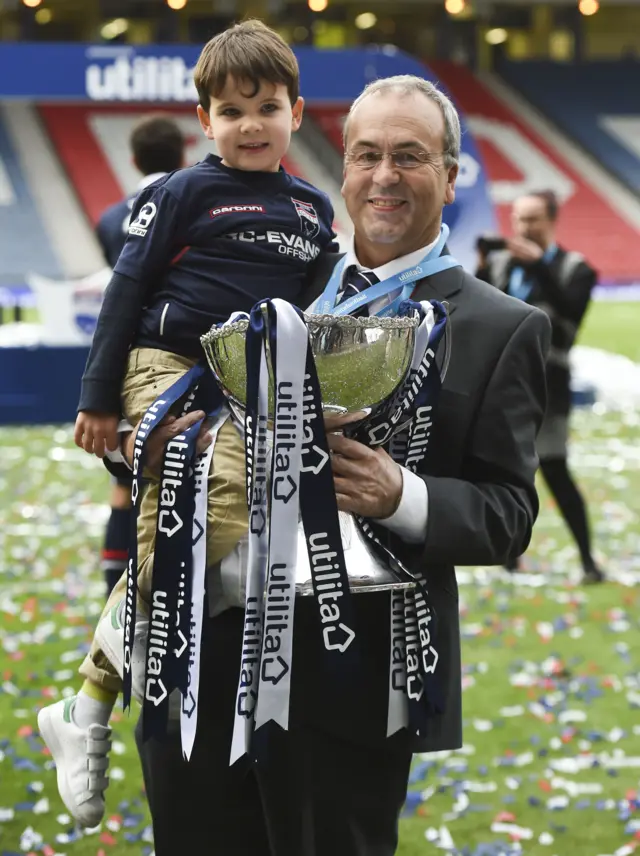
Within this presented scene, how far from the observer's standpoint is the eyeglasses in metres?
2.40

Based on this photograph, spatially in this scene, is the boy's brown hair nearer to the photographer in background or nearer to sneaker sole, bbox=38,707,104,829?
sneaker sole, bbox=38,707,104,829

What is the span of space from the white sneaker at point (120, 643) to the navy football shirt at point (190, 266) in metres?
0.41

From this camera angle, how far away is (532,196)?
23.6ft

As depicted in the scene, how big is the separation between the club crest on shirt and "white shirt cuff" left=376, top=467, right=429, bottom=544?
642 millimetres

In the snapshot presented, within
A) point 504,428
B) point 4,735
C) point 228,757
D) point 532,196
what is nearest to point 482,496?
point 504,428

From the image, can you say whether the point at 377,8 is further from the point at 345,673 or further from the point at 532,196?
the point at 345,673

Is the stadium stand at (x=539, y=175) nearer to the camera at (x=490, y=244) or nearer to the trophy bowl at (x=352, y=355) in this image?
the camera at (x=490, y=244)

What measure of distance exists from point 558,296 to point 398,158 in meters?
4.93

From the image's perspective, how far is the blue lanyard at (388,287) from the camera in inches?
92.5

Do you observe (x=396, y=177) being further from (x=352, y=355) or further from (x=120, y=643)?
(x=120, y=643)

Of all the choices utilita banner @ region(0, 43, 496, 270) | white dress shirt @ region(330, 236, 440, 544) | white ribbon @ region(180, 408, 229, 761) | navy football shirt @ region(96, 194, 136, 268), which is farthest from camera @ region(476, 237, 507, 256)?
white ribbon @ region(180, 408, 229, 761)

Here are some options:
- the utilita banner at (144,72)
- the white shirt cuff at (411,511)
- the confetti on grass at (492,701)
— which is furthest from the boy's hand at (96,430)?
the utilita banner at (144,72)

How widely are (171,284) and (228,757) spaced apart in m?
0.88

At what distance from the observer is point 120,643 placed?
2.69 m
